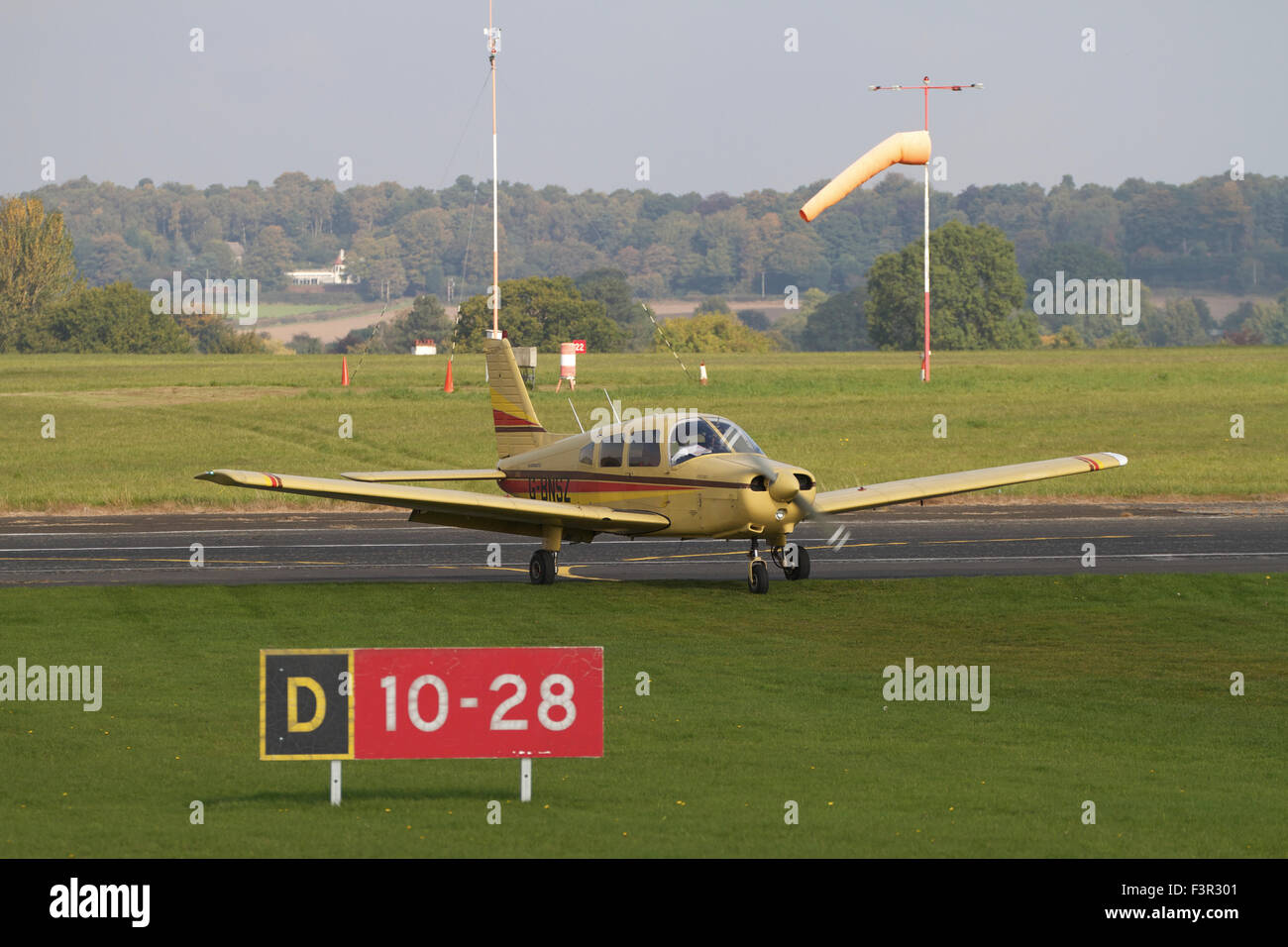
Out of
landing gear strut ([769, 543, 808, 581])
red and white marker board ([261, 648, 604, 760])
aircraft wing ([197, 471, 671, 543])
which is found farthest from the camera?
landing gear strut ([769, 543, 808, 581])

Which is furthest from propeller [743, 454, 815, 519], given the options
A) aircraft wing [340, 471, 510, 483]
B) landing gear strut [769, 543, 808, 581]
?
aircraft wing [340, 471, 510, 483]

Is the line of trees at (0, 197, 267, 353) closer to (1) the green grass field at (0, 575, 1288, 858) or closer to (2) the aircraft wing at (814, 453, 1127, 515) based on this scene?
(1) the green grass field at (0, 575, 1288, 858)

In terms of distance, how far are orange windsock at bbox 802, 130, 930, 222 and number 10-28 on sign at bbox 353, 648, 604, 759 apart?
5632mm

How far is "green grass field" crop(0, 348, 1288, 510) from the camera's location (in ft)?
148

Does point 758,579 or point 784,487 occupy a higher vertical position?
point 784,487

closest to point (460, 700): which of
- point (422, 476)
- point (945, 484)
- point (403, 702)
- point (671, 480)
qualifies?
point (403, 702)

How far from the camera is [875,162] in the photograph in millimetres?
15766

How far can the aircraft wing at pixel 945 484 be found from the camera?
26000 millimetres

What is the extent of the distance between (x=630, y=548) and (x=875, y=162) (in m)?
16.7

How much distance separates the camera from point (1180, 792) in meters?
12.5

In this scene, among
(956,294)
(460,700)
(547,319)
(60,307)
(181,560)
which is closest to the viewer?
(460,700)

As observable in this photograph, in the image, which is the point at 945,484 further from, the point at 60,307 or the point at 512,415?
the point at 60,307

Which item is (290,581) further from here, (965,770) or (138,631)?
(965,770)
